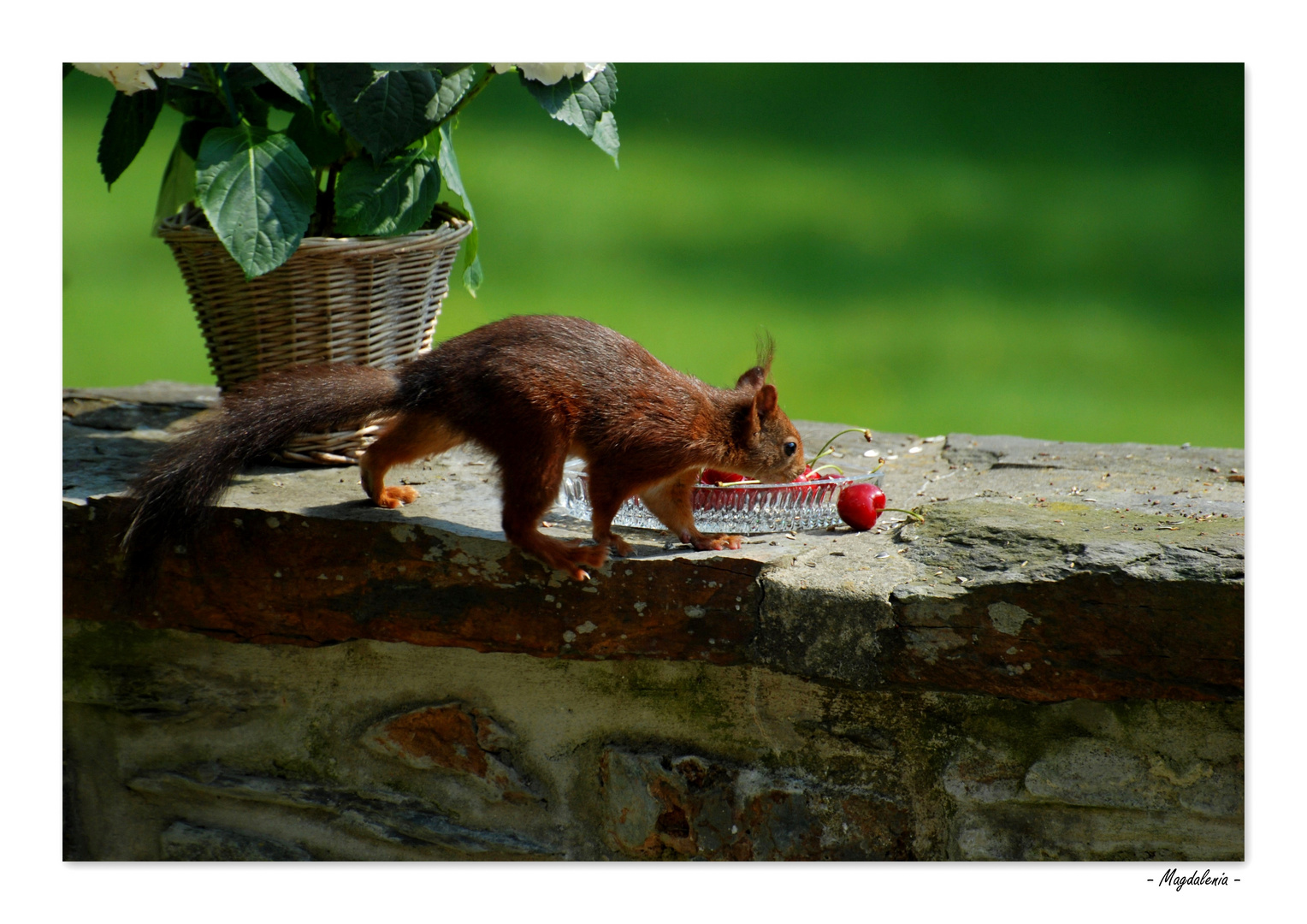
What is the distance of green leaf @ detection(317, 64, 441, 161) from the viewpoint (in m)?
2.06

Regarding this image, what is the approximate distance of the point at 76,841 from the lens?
216 cm

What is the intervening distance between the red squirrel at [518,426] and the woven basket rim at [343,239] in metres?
0.25

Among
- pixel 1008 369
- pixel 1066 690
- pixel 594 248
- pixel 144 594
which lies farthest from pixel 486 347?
pixel 1008 369

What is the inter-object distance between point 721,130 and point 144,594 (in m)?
2.22

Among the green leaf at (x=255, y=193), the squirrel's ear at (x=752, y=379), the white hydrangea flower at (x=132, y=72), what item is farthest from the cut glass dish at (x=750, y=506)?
the white hydrangea flower at (x=132, y=72)

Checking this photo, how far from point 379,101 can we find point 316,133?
0.74ft

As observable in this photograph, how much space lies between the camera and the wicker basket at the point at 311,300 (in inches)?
84.5

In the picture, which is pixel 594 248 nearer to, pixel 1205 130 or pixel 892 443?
pixel 892 443

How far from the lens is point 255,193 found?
2.02 m

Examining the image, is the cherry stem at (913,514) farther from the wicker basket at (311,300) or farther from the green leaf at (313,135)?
the green leaf at (313,135)

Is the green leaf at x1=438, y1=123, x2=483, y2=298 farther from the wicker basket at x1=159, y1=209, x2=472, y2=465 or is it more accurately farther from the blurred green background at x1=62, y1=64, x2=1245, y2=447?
the blurred green background at x1=62, y1=64, x2=1245, y2=447

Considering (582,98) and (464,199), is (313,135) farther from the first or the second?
(582,98)

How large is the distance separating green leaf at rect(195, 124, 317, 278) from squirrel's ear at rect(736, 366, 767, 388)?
2.77 feet

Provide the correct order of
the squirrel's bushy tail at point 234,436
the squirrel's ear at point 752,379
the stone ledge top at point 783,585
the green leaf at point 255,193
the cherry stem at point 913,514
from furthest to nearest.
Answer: the squirrel's ear at point 752,379, the cherry stem at point 913,514, the green leaf at point 255,193, the squirrel's bushy tail at point 234,436, the stone ledge top at point 783,585
